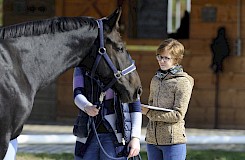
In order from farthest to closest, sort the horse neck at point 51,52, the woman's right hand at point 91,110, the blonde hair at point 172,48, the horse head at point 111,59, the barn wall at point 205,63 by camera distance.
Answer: the barn wall at point 205,63
the blonde hair at point 172,48
the woman's right hand at point 91,110
the horse head at point 111,59
the horse neck at point 51,52

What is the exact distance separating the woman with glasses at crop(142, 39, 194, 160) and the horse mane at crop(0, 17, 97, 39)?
80 cm

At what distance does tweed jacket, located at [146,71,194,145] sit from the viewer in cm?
546

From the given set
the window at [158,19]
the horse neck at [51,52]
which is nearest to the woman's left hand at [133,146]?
the horse neck at [51,52]

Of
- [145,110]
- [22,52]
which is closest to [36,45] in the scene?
[22,52]

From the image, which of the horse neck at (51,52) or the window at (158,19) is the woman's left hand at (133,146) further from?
the window at (158,19)

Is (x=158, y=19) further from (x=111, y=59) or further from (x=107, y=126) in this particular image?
(x=111, y=59)

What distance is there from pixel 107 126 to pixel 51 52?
0.71 m

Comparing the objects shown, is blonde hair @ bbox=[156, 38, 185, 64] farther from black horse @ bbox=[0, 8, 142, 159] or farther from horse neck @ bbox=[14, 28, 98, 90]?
horse neck @ bbox=[14, 28, 98, 90]

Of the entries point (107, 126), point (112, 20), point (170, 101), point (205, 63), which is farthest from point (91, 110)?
point (205, 63)

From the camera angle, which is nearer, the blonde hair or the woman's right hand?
the woman's right hand

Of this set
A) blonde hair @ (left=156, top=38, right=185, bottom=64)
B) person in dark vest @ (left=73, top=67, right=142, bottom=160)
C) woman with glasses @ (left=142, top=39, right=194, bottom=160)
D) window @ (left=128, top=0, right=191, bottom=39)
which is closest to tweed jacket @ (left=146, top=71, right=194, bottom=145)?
woman with glasses @ (left=142, top=39, right=194, bottom=160)

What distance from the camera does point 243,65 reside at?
1153 cm

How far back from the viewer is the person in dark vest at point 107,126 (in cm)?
514

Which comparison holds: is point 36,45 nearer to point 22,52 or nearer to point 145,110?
point 22,52
